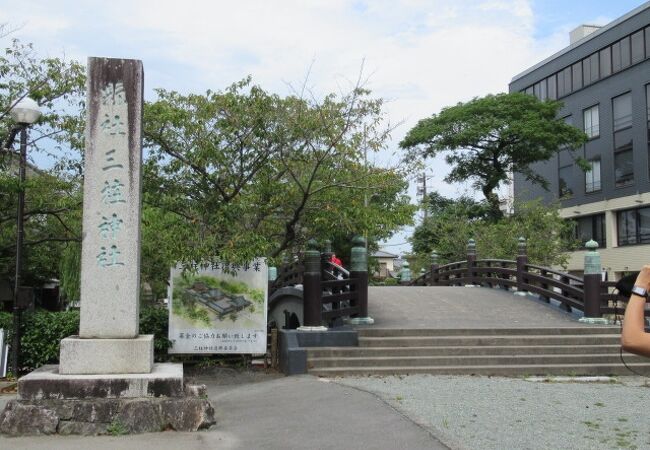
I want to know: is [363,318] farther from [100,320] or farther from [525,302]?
[100,320]

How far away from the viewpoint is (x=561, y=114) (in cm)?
4284

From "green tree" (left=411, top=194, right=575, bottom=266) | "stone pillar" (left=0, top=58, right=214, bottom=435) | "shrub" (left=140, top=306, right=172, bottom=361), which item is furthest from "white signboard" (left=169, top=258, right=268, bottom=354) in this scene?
"green tree" (left=411, top=194, right=575, bottom=266)

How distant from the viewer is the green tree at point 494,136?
33969 mm

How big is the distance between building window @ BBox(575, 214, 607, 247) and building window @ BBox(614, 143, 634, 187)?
259 centimetres

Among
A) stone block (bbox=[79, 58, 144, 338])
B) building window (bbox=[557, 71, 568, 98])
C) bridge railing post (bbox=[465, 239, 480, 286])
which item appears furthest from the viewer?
building window (bbox=[557, 71, 568, 98])

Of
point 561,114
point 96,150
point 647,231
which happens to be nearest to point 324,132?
point 96,150

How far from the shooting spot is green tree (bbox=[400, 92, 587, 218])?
34.0 m

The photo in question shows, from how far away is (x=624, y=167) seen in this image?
123ft

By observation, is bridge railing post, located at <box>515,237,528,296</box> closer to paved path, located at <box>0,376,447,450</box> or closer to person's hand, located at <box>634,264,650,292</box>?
paved path, located at <box>0,376,447,450</box>

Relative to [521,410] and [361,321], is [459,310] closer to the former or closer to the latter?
[361,321]

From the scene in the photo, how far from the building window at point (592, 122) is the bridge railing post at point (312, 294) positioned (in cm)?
3201

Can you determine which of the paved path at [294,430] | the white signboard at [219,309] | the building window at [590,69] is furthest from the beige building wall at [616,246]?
the paved path at [294,430]

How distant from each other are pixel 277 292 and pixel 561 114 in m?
31.6

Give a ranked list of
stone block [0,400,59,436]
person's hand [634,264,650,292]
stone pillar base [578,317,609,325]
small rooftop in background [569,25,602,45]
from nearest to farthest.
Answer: person's hand [634,264,650,292] → stone block [0,400,59,436] → stone pillar base [578,317,609,325] → small rooftop in background [569,25,602,45]
